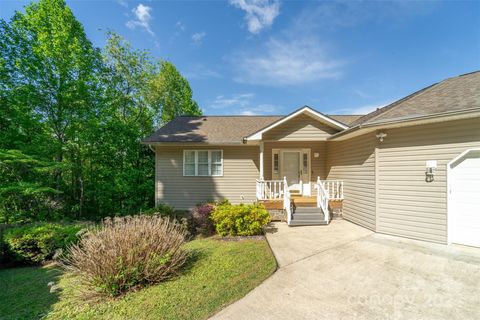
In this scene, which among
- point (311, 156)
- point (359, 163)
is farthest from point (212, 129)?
point (359, 163)

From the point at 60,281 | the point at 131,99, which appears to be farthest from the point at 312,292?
the point at 131,99

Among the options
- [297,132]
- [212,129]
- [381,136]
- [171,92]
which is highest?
[171,92]

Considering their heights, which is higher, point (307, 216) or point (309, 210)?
point (309, 210)

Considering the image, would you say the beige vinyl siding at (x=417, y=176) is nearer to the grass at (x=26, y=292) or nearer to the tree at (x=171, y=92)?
the grass at (x=26, y=292)

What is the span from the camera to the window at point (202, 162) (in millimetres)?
9884

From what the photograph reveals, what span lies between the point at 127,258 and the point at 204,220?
372 cm

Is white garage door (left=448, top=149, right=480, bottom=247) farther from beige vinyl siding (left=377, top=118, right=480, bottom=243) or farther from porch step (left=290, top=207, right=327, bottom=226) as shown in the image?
porch step (left=290, top=207, right=327, bottom=226)

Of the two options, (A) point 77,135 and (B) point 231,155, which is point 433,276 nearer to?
(B) point 231,155

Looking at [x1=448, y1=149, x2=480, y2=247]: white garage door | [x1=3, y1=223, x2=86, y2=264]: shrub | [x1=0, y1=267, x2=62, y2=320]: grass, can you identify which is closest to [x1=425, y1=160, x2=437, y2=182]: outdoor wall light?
[x1=448, y1=149, x2=480, y2=247]: white garage door

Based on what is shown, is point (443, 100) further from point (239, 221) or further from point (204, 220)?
point (204, 220)

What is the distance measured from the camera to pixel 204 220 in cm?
734

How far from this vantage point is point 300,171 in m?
9.97

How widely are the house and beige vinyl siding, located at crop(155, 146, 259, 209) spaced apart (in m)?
0.05

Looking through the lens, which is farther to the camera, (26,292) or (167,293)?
(26,292)
